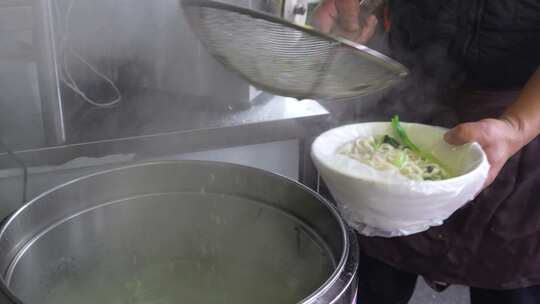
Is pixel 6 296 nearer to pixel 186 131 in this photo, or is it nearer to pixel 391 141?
pixel 186 131

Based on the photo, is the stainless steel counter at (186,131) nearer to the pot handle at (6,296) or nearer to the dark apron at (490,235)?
the dark apron at (490,235)

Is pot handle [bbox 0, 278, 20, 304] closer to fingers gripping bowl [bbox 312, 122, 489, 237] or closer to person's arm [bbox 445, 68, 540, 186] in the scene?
fingers gripping bowl [bbox 312, 122, 489, 237]

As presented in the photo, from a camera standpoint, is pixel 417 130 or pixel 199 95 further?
pixel 199 95

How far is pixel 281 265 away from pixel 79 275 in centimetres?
38

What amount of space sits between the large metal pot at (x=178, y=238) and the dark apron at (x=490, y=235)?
1.16 feet

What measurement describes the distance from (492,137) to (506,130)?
43 millimetres

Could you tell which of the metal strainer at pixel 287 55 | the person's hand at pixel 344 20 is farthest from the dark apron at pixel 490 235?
the metal strainer at pixel 287 55

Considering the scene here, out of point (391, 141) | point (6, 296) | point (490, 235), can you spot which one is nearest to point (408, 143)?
point (391, 141)

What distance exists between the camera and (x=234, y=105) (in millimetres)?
1435

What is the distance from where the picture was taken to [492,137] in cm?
100

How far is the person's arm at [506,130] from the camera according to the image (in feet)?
3.26

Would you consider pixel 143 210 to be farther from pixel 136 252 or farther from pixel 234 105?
pixel 234 105

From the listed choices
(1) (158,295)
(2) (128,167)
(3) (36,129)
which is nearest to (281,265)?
(1) (158,295)

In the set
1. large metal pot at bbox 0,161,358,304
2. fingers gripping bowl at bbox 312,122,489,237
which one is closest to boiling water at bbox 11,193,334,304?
large metal pot at bbox 0,161,358,304
